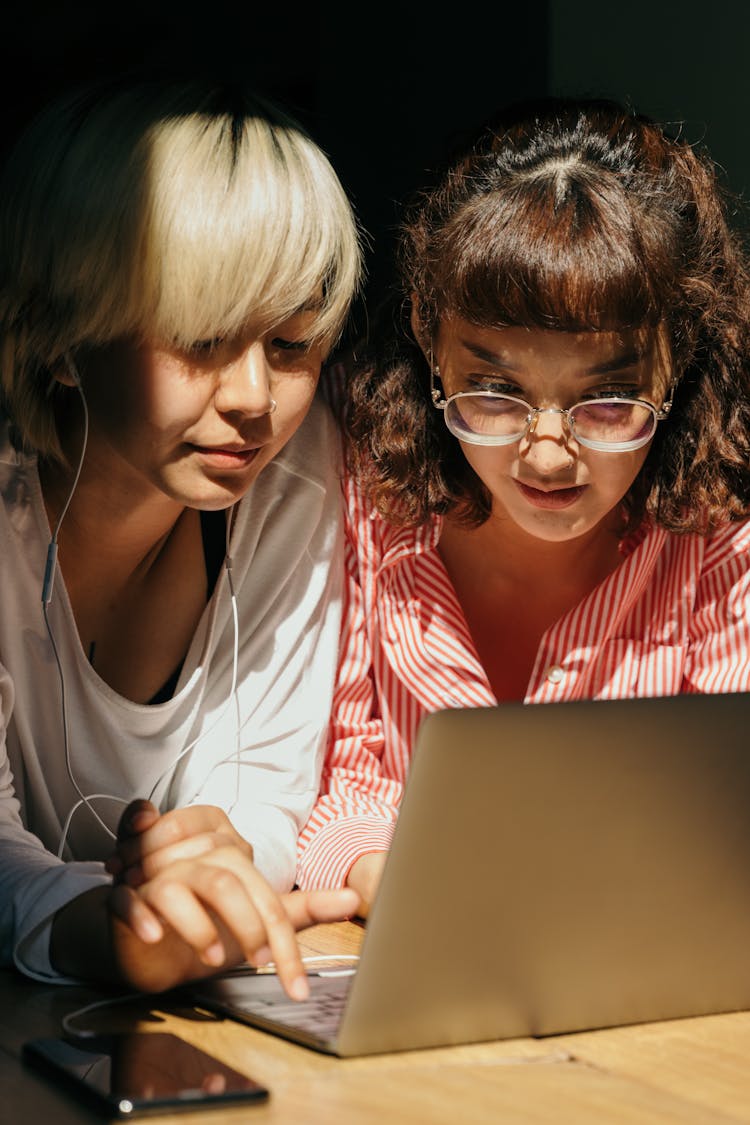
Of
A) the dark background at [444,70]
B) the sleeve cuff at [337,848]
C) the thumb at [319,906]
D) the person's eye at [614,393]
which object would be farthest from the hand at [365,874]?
the dark background at [444,70]

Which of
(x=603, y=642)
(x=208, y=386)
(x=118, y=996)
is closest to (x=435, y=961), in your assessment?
(x=118, y=996)

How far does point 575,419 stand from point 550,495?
109mm

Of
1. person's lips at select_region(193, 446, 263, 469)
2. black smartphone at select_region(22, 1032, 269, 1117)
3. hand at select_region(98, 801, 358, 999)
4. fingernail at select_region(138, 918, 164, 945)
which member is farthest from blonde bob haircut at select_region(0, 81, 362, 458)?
black smartphone at select_region(22, 1032, 269, 1117)

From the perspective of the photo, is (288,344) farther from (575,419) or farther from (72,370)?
(575,419)

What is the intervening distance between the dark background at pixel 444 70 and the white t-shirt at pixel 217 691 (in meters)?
0.44

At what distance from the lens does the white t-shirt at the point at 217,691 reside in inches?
70.2

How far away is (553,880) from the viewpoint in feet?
3.67

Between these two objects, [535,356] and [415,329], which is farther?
[415,329]

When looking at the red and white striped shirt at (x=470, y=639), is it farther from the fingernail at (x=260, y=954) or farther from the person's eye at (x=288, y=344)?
the fingernail at (x=260, y=954)

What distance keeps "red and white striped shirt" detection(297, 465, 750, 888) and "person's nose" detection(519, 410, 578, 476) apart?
1.02 ft

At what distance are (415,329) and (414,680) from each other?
46cm

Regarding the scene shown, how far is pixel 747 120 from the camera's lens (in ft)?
8.00

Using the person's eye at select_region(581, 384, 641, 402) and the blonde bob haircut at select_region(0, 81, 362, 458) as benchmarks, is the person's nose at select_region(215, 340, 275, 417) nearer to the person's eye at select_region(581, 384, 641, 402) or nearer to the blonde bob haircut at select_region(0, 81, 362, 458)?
the blonde bob haircut at select_region(0, 81, 362, 458)

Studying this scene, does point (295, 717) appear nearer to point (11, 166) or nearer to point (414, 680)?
point (414, 680)
